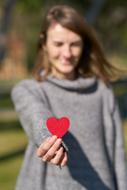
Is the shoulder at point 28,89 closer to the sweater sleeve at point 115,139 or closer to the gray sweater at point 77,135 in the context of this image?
the gray sweater at point 77,135

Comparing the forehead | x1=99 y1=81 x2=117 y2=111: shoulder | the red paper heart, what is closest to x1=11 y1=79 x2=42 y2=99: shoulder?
the forehead

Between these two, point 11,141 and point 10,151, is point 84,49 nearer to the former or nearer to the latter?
point 10,151

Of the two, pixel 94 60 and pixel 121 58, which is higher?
pixel 94 60

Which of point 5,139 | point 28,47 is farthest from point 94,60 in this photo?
point 28,47

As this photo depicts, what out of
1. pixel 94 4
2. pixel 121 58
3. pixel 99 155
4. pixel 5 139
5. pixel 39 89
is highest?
pixel 39 89

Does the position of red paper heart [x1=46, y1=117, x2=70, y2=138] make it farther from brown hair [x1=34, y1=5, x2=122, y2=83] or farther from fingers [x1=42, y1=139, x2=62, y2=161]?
brown hair [x1=34, y1=5, x2=122, y2=83]

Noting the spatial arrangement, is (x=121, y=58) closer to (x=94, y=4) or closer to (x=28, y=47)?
(x=28, y=47)

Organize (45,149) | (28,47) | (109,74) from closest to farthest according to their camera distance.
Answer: (45,149)
(109,74)
(28,47)

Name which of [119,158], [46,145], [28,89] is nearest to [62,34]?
[28,89]

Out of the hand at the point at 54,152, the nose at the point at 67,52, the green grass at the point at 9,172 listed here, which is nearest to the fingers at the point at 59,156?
the hand at the point at 54,152
